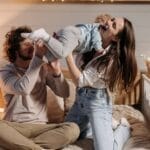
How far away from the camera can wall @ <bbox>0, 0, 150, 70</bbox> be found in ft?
9.98

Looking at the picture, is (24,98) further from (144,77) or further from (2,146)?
(144,77)

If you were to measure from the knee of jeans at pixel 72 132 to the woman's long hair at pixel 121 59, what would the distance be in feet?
1.02

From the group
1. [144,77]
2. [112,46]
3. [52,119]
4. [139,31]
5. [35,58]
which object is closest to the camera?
[35,58]

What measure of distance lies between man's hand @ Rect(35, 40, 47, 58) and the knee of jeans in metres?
0.44

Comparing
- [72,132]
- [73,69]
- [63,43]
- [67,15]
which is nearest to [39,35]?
[63,43]

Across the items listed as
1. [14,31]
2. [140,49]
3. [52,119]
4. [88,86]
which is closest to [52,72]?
[88,86]

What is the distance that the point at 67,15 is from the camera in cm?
310

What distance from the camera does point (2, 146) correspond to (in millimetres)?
1863

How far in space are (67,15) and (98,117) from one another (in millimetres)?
1337

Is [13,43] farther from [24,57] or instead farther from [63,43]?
[63,43]

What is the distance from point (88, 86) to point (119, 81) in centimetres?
17

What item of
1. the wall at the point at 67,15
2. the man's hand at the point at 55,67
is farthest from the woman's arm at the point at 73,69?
the wall at the point at 67,15

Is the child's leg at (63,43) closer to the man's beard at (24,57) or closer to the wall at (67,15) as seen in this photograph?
the man's beard at (24,57)

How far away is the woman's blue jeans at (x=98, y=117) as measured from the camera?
6.43ft
